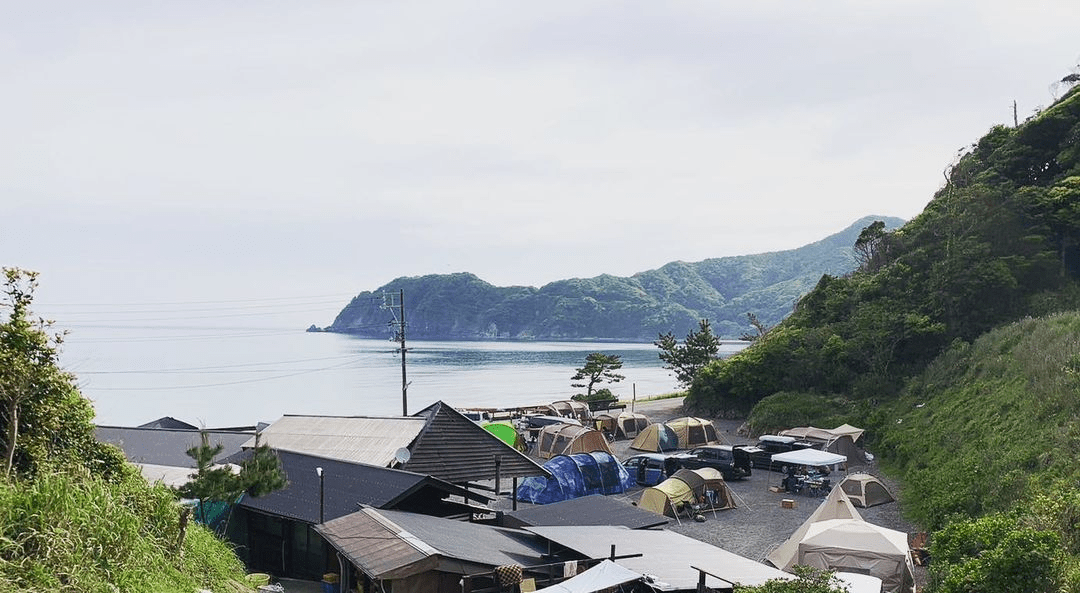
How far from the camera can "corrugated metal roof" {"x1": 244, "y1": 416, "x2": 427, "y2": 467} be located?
20.1 m

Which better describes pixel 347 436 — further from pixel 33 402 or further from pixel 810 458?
pixel 810 458

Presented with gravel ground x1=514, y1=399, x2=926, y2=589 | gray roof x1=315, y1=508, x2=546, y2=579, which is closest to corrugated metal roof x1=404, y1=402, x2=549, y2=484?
gray roof x1=315, y1=508, x2=546, y2=579

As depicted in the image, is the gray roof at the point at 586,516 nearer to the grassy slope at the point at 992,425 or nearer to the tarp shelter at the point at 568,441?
the grassy slope at the point at 992,425

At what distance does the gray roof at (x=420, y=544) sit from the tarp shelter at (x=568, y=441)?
56.0 ft

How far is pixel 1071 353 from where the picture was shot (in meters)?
21.1

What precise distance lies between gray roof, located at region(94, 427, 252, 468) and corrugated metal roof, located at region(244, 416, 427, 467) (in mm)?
1935

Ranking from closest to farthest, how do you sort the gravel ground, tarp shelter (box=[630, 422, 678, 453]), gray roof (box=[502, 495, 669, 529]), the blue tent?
gray roof (box=[502, 495, 669, 529]) < the gravel ground < the blue tent < tarp shelter (box=[630, 422, 678, 453])

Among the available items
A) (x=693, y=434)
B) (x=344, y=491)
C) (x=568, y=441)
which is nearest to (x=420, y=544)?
(x=344, y=491)

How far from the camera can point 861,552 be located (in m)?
15.4

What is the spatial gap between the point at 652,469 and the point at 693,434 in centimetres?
791

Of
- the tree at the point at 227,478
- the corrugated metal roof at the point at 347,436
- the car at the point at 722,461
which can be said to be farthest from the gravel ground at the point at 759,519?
the tree at the point at 227,478

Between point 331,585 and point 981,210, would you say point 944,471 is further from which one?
point 981,210

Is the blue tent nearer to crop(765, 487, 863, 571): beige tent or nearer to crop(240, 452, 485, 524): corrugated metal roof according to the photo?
crop(240, 452, 485, 524): corrugated metal roof

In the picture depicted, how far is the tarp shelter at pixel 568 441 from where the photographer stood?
32156mm
